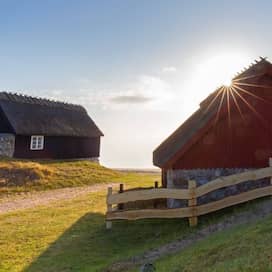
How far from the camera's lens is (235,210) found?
10.8m

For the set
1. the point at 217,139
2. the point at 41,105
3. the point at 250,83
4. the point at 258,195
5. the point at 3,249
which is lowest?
the point at 3,249

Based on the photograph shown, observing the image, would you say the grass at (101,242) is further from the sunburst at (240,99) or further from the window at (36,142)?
the window at (36,142)

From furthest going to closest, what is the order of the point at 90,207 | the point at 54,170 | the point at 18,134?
the point at 18,134, the point at 54,170, the point at 90,207

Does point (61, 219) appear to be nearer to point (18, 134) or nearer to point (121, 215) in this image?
point (121, 215)

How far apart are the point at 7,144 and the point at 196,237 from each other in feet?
90.3

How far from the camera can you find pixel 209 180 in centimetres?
1237

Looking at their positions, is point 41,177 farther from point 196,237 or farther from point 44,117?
point 196,237

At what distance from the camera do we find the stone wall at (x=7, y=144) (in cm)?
3262

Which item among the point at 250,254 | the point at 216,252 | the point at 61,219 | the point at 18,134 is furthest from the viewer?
the point at 18,134

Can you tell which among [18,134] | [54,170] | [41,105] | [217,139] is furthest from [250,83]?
[41,105]

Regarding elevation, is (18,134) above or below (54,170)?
above

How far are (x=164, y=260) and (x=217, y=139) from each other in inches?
236

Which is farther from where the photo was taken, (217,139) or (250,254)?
(217,139)

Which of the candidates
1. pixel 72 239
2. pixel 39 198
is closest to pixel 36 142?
pixel 39 198
